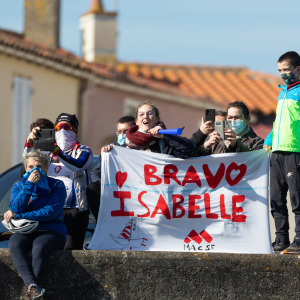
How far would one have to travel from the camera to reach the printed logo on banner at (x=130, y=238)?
801 cm

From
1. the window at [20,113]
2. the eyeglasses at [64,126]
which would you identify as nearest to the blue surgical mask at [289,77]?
the eyeglasses at [64,126]

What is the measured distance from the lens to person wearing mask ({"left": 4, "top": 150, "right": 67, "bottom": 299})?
7305 mm

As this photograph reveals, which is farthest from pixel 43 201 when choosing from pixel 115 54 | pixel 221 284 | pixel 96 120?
pixel 115 54

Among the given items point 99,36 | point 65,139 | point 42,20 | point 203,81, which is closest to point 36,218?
point 65,139

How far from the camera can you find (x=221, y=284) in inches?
285

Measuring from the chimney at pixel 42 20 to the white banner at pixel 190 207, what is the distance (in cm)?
2143

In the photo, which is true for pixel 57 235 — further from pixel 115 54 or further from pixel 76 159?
pixel 115 54

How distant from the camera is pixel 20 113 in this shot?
24.9 metres

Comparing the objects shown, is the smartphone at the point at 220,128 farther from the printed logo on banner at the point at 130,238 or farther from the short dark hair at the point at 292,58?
the printed logo on banner at the point at 130,238

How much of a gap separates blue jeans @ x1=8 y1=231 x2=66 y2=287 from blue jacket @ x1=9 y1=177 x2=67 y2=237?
3.9 inches

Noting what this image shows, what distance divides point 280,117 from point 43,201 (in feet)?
6.57

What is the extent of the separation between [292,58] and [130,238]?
6.29 ft

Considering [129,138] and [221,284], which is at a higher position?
[129,138]

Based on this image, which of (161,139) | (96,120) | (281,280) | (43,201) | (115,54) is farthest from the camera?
(115,54)
